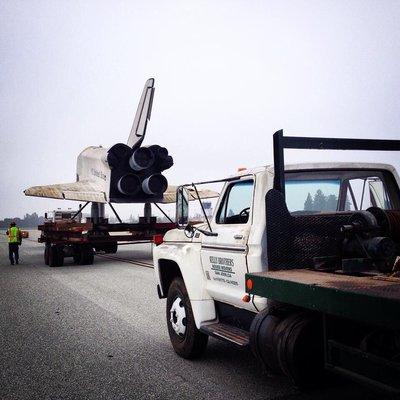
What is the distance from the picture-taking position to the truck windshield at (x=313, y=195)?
456 centimetres

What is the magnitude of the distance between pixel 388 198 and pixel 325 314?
251 centimetres

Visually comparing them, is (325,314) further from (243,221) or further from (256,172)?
(243,221)

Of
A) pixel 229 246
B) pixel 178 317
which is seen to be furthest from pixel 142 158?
pixel 229 246

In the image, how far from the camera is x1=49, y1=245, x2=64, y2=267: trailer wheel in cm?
1698

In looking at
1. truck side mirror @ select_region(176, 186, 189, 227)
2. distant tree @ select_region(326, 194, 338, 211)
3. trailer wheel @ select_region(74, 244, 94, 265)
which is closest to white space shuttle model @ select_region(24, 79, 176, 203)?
trailer wheel @ select_region(74, 244, 94, 265)

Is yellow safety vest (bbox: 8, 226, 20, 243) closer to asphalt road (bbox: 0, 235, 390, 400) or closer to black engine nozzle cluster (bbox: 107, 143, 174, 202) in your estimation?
black engine nozzle cluster (bbox: 107, 143, 174, 202)

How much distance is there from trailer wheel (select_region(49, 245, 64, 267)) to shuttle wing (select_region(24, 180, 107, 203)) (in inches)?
207

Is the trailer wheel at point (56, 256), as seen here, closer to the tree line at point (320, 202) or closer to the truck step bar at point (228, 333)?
the truck step bar at point (228, 333)

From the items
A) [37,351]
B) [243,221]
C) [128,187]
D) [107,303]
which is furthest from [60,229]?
[243,221]

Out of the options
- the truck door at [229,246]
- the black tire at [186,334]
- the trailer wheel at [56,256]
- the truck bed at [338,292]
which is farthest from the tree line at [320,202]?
the trailer wheel at [56,256]

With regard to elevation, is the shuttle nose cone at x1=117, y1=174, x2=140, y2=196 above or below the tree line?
above

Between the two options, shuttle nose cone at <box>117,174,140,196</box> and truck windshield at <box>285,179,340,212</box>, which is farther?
shuttle nose cone at <box>117,174,140,196</box>

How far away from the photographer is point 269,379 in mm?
4688

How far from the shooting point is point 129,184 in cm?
2111
